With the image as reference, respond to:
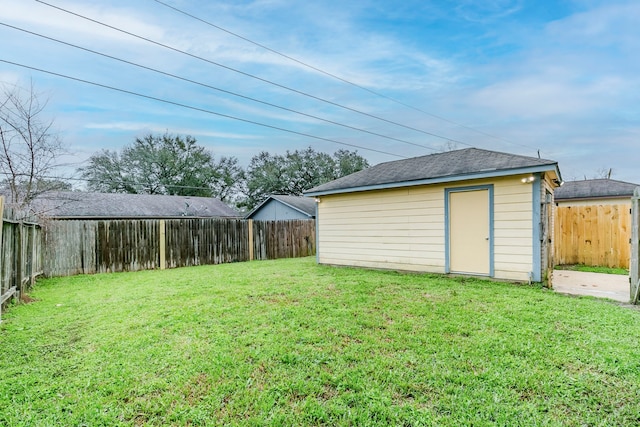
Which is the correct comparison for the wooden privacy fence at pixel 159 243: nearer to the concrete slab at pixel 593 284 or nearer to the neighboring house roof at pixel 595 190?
the concrete slab at pixel 593 284

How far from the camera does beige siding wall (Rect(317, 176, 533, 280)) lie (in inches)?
248

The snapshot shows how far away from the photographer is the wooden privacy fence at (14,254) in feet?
14.9

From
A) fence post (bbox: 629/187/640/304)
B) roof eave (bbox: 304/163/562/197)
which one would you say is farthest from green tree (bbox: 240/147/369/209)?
fence post (bbox: 629/187/640/304)

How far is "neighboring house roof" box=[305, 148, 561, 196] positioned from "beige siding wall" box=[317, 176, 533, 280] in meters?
0.28

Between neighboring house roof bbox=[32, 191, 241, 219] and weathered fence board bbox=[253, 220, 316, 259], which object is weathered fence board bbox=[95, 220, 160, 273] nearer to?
weathered fence board bbox=[253, 220, 316, 259]

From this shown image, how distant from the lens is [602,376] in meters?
2.55

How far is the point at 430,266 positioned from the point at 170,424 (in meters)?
6.56

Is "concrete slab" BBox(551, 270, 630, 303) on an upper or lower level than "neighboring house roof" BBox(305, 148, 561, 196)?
lower

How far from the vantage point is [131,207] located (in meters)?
18.1

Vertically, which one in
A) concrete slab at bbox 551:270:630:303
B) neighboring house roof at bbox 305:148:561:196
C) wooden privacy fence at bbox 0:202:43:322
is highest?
neighboring house roof at bbox 305:148:561:196

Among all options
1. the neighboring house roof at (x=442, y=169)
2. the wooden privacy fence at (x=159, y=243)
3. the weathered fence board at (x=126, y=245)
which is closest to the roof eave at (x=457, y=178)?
the neighboring house roof at (x=442, y=169)

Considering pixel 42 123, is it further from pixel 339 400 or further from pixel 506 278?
pixel 506 278

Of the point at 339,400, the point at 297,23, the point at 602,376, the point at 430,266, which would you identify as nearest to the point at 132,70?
the point at 297,23

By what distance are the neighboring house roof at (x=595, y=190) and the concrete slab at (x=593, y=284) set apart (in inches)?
307
